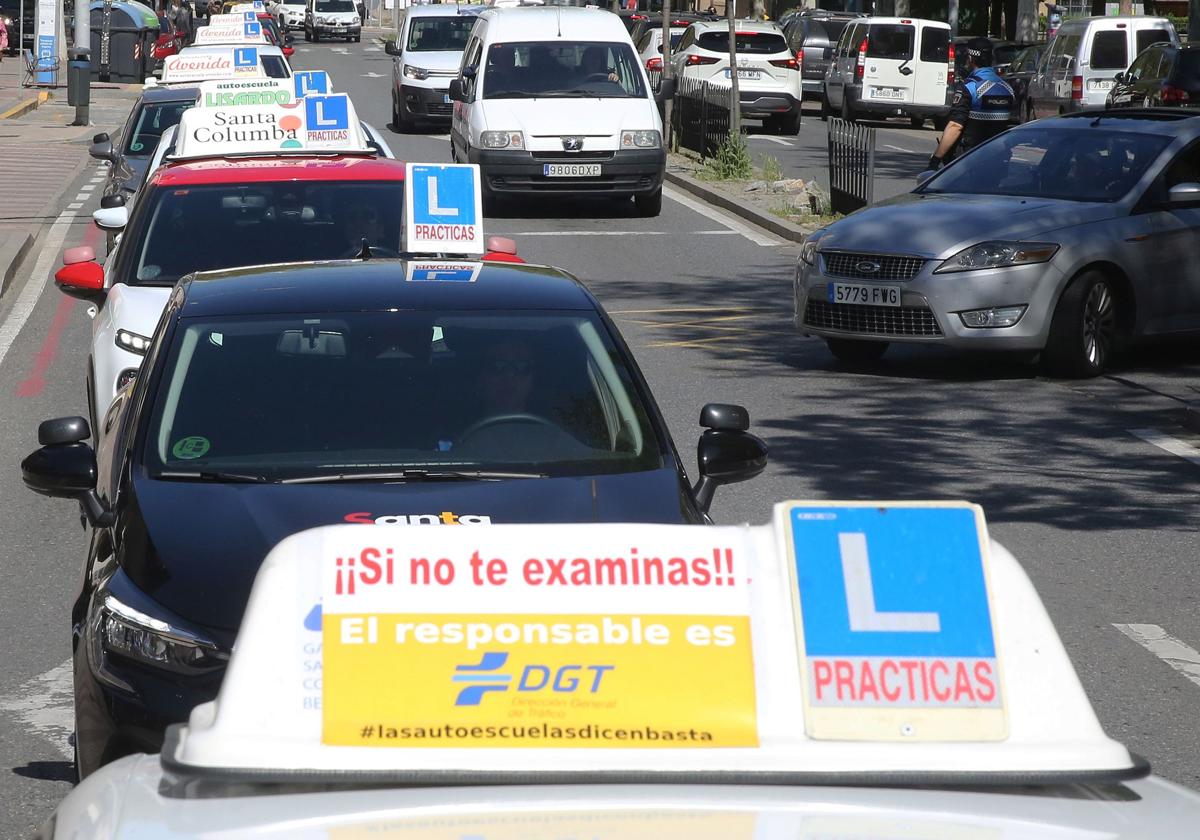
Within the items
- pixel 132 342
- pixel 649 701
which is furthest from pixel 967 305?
pixel 649 701

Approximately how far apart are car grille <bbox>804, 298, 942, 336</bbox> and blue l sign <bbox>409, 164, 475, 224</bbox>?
4616 millimetres

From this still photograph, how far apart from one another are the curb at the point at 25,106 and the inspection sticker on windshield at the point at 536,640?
33.8 metres

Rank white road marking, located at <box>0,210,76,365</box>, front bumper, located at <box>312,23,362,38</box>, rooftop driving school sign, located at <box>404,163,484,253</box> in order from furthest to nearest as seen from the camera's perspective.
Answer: front bumper, located at <box>312,23,362,38</box> < white road marking, located at <box>0,210,76,365</box> < rooftop driving school sign, located at <box>404,163,484,253</box>

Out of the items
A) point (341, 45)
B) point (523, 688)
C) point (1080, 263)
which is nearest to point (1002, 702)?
point (523, 688)

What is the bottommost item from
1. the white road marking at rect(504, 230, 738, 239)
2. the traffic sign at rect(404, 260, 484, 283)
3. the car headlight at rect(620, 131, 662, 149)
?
the white road marking at rect(504, 230, 738, 239)

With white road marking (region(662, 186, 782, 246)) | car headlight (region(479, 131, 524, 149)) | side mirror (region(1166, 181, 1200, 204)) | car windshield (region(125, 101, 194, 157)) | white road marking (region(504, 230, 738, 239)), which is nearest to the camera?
side mirror (region(1166, 181, 1200, 204))

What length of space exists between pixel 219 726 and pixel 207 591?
2.11m

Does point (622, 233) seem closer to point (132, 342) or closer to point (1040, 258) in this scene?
point (1040, 258)

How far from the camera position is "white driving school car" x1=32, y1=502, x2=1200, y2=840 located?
2.12m

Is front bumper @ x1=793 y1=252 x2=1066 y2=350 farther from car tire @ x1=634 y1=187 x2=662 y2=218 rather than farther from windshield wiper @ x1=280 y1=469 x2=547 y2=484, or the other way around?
car tire @ x1=634 y1=187 x2=662 y2=218

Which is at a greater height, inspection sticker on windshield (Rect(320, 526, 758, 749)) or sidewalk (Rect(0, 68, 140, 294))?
inspection sticker on windshield (Rect(320, 526, 758, 749))

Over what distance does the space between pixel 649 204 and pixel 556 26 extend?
8.79 ft

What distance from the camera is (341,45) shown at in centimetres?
7538

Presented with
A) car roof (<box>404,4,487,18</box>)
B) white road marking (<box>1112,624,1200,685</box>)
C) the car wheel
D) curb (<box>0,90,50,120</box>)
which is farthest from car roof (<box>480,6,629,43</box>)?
white road marking (<box>1112,624,1200,685</box>)
